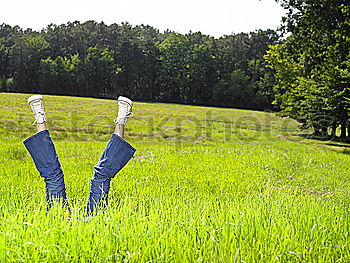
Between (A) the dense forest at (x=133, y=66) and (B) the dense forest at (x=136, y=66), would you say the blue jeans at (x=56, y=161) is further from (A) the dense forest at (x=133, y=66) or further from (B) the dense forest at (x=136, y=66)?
(A) the dense forest at (x=133, y=66)

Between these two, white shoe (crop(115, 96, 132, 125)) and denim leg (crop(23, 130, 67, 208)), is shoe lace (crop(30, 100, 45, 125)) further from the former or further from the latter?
white shoe (crop(115, 96, 132, 125))

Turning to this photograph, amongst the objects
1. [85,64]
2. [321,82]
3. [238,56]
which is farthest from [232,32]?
[321,82]

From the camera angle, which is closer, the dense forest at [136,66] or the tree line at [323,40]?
the tree line at [323,40]

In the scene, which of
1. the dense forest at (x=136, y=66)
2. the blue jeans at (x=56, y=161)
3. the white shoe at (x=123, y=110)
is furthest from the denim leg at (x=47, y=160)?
the dense forest at (x=136, y=66)

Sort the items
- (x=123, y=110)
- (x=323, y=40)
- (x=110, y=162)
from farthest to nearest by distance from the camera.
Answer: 1. (x=323, y=40)
2. (x=123, y=110)
3. (x=110, y=162)

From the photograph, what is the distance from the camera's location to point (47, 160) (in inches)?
170

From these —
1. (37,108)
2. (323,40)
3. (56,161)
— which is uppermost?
(323,40)

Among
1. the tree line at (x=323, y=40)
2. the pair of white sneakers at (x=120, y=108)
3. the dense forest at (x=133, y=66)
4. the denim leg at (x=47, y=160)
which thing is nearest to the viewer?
the denim leg at (x=47, y=160)

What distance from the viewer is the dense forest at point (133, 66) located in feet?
260

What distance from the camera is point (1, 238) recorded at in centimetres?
275

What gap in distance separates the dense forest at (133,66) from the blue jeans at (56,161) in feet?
252

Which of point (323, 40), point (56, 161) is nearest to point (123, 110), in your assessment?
point (56, 161)

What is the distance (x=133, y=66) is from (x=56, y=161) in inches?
3287

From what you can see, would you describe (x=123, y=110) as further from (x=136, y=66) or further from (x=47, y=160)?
(x=136, y=66)
